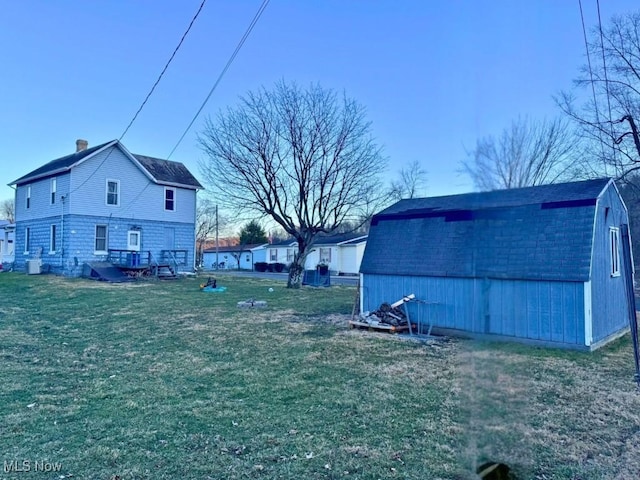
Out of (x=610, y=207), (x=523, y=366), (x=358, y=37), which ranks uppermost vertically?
(x=358, y=37)

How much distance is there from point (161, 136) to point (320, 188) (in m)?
7.04

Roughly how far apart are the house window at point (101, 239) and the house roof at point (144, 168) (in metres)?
3.01

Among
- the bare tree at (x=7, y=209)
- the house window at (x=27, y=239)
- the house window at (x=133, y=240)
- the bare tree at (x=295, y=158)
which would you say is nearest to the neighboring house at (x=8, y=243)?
the house window at (x=27, y=239)

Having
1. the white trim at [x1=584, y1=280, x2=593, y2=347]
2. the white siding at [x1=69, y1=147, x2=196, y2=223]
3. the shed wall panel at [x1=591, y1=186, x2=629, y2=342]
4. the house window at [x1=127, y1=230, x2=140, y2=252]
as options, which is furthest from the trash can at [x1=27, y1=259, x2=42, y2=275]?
the shed wall panel at [x1=591, y1=186, x2=629, y2=342]

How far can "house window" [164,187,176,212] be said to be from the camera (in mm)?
22538

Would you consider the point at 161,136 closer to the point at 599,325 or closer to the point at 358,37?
the point at 358,37

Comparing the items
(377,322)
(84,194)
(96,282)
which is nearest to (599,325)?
(377,322)

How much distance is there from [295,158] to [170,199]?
8.62 metres

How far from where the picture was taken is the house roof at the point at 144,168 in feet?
65.4

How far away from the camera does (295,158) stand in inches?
711

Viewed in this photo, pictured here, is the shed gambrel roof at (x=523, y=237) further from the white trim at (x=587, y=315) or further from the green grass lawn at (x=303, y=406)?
the green grass lawn at (x=303, y=406)

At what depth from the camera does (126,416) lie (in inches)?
162

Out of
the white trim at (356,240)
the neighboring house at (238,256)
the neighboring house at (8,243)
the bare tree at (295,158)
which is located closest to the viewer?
the bare tree at (295,158)

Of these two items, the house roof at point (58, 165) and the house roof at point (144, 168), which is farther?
the house roof at point (144, 168)
